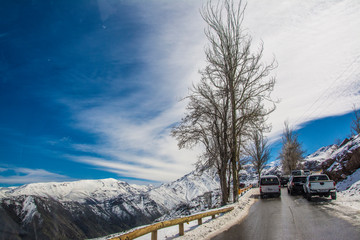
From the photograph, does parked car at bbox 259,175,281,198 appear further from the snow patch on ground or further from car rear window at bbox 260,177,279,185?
the snow patch on ground

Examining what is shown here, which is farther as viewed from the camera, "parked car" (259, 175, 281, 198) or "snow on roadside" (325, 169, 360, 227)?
"parked car" (259, 175, 281, 198)

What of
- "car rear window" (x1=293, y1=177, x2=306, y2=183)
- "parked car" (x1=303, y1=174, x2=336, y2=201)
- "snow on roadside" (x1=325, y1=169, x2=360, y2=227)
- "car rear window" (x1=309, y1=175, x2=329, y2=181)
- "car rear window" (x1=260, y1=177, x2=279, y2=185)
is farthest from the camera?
"car rear window" (x1=293, y1=177, x2=306, y2=183)

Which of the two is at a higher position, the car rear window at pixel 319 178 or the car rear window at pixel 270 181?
the car rear window at pixel 319 178

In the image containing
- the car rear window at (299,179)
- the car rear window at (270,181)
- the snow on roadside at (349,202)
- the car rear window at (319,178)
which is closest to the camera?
the snow on roadside at (349,202)

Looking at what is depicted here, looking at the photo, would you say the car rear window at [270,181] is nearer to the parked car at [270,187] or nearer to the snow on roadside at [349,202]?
the parked car at [270,187]

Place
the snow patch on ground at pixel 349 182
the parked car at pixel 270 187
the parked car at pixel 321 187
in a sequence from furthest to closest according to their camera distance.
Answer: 1. the parked car at pixel 270 187
2. the snow patch on ground at pixel 349 182
3. the parked car at pixel 321 187

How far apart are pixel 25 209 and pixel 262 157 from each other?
215 meters

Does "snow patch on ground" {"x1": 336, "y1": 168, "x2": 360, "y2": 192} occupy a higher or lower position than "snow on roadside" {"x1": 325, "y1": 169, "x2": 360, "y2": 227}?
higher

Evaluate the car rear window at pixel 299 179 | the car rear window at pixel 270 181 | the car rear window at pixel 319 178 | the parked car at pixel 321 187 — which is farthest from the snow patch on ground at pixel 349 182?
the car rear window at pixel 270 181

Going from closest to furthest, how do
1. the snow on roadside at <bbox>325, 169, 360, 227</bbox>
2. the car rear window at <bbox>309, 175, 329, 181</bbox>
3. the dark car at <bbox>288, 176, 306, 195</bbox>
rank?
the snow on roadside at <bbox>325, 169, 360, 227</bbox>
the car rear window at <bbox>309, 175, 329, 181</bbox>
the dark car at <bbox>288, 176, 306, 195</bbox>

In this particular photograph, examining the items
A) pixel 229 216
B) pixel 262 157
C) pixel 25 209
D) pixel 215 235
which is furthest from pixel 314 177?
pixel 25 209

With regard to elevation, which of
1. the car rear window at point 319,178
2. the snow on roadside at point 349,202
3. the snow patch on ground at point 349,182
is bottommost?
the snow on roadside at point 349,202

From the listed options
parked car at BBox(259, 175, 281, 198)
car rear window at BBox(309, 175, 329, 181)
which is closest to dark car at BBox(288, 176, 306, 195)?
parked car at BBox(259, 175, 281, 198)

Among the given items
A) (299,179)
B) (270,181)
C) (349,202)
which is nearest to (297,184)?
(299,179)
